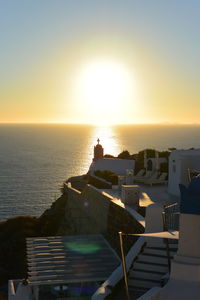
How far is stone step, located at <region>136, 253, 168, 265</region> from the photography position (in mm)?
11809

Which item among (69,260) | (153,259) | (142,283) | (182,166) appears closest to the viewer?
(142,283)

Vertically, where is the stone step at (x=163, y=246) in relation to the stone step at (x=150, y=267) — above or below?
above

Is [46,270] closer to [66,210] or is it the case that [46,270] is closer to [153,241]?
[153,241]

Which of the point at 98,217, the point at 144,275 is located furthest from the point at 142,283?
the point at 98,217

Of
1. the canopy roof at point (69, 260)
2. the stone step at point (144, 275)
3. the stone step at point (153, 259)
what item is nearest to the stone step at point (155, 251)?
the stone step at point (153, 259)

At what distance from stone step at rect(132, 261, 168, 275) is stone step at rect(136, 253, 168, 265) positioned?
108 millimetres

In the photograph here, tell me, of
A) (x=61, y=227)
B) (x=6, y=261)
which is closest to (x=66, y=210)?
(x=61, y=227)

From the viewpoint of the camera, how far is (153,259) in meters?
12.0

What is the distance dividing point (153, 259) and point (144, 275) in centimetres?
60

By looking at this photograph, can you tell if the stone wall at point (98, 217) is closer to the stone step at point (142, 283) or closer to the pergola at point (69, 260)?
the pergola at point (69, 260)

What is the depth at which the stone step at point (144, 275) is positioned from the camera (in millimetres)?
11406

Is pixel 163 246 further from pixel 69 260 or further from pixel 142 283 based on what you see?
pixel 69 260

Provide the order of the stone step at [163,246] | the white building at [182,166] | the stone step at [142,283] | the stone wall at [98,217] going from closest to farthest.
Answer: the stone step at [142,283]
the stone step at [163,246]
the stone wall at [98,217]
the white building at [182,166]

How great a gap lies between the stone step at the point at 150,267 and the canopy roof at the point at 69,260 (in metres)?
1.42
